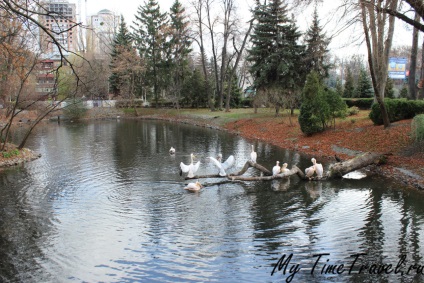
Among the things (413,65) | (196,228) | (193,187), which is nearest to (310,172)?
(193,187)

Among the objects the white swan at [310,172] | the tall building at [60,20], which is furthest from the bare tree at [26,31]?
the white swan at [310,172]

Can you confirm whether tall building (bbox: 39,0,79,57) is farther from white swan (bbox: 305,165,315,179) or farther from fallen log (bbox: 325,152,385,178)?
fallen log (bbox: 325,152,385,178)

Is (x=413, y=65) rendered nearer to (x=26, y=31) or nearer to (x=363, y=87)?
(x=363, y=87)

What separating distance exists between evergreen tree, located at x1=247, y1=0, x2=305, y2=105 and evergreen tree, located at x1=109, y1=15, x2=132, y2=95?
21708 mm

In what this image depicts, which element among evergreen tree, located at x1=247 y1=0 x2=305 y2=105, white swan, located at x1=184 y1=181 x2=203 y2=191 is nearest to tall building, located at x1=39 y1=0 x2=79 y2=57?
white swan, located at x1=184 y1=181 x2=203 y2=191

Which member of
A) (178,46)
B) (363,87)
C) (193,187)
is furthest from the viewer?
(178,46)

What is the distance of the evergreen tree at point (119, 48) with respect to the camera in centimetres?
5013

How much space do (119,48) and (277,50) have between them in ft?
79.6

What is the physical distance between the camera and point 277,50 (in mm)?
33656

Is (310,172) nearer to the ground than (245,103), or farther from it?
nearer to the ground

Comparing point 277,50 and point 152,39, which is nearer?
point 277,50

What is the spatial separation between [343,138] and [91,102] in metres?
44.0

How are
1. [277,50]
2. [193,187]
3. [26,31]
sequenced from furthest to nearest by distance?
[277,50] < [26,31] < [193,187]

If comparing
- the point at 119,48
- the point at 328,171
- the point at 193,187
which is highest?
the point at 119,48
